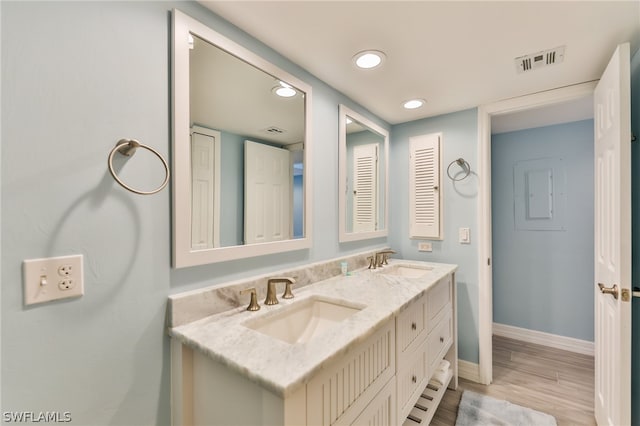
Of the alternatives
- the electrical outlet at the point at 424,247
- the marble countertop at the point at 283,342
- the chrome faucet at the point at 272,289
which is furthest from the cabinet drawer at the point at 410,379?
the electrical outlet at the point at 424,247

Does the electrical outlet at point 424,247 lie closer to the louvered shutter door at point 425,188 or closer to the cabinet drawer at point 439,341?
the louvered shutter door at point 425,188

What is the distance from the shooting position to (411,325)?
4.82 feet

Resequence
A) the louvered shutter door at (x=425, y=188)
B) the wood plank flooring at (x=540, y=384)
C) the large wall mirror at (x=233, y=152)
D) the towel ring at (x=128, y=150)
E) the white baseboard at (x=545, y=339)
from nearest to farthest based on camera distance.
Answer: the towel ring at (x=128, y=150), the large wall mirror at (x=233, y=152), the wood plank flooring at (x=540, y=384), the louvered shutter door at (x=425, y=188), the white baseboard at (x=545, y=339)

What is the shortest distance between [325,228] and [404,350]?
31.5 inches

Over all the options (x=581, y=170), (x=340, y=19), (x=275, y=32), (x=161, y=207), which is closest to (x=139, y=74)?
Answer: (x=161, y=207)

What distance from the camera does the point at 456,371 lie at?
219 centimetres

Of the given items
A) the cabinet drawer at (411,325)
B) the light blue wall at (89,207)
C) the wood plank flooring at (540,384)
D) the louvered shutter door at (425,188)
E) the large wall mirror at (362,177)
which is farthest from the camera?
the louvered shutter door at (425,188)

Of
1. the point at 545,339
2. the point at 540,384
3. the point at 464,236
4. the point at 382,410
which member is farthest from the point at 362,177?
the point at 545,339

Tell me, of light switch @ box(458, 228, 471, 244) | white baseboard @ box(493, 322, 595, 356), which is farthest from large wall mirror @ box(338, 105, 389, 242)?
white baseboard @ box(493, 322, 595, 356)

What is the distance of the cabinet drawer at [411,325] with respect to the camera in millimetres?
Result: 1347

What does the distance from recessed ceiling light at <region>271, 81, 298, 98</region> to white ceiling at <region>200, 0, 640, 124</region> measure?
15cm

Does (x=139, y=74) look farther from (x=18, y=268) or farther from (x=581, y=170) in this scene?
(x=581, y=170)

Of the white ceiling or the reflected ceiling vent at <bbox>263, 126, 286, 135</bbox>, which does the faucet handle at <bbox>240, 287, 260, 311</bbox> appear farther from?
the white ceiling

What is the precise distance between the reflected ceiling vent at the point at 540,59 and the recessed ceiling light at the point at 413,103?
1.98ft
